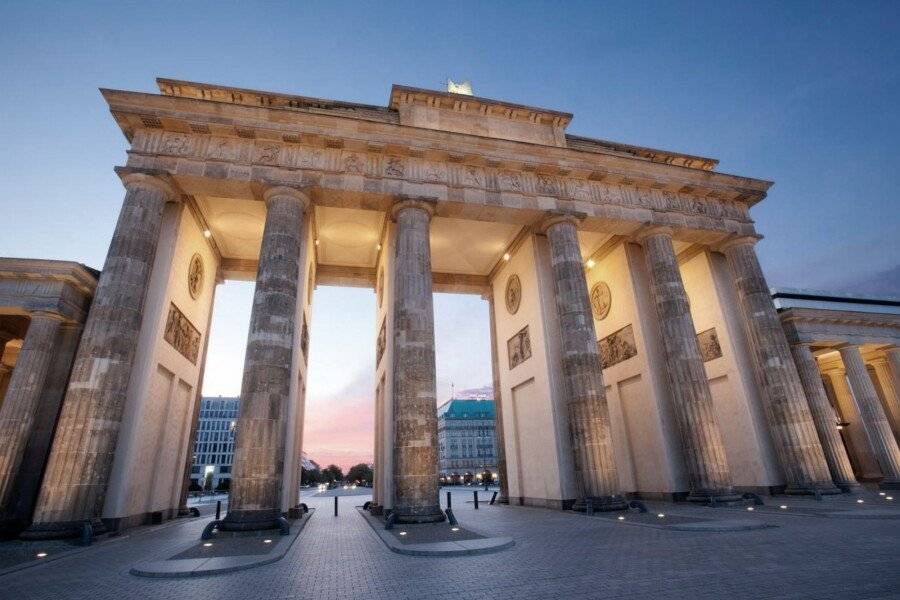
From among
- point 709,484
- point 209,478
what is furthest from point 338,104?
point 209,478

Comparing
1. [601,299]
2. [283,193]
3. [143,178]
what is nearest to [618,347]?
[601,299]

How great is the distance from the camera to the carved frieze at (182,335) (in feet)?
53.7

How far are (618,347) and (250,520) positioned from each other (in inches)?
685

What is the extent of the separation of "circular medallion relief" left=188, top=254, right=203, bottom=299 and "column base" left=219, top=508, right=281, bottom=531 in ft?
33.7

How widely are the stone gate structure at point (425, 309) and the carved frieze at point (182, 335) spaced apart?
14 cm

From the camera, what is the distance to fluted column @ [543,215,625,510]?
1514 cm

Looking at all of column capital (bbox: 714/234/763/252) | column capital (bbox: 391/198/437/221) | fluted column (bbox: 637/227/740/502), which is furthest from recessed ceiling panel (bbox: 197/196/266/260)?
column capital (bbox: 714/234/763/252)

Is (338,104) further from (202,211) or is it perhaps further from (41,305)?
(41,305)

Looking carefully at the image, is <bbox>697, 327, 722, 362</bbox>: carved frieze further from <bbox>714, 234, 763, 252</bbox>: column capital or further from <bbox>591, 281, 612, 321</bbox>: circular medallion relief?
<bbox>591, 281, 612, 321</bbox>: circular medallion relief

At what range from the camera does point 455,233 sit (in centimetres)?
2212

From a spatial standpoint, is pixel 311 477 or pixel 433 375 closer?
pixel 433 375

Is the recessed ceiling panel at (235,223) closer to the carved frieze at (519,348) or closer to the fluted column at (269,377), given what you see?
the fluted column at (269,377)

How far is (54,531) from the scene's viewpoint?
10859mm

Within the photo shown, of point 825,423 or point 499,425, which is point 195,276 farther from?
point 825,423
